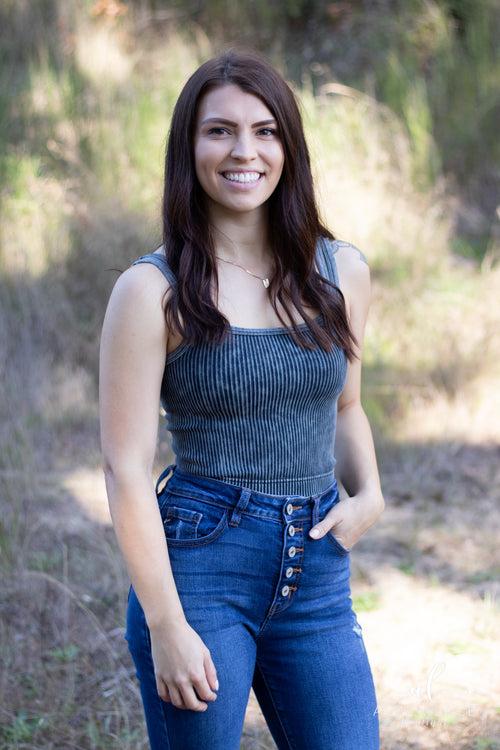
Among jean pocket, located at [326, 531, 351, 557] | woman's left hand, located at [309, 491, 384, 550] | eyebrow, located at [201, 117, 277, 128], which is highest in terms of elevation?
eyebrow, located at [201, 117, 277, 128]

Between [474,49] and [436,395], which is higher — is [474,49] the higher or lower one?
the higher one

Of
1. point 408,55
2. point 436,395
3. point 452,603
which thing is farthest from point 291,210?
point 408,55

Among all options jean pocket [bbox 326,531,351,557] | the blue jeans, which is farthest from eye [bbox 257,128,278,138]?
jean pocket [bbox 326,531,351,557]

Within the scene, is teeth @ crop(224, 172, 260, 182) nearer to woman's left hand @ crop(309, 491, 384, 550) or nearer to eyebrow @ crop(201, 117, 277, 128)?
eyebrow @ crop(201, 117, 277, 128)

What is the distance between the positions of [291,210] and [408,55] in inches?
293

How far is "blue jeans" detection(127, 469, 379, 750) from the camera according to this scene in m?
1.47

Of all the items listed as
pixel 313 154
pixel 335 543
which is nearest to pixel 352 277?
pixel 335 543

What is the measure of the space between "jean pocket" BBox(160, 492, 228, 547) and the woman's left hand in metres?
0.19

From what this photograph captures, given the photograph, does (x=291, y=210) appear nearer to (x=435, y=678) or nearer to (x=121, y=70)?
(x=435, y=678)

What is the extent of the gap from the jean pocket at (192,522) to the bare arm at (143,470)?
0.06m

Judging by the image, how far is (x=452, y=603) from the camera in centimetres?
327

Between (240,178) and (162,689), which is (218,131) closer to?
(240,178)

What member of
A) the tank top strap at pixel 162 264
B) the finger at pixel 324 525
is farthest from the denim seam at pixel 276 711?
the tank top strap at pixel 162 264

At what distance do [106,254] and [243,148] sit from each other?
4853mm
